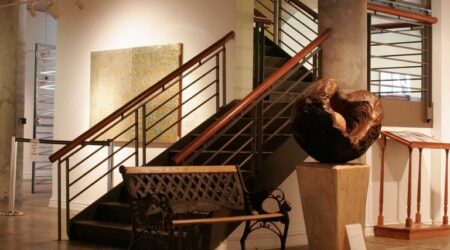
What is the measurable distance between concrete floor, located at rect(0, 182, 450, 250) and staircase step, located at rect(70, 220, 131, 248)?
110 mm

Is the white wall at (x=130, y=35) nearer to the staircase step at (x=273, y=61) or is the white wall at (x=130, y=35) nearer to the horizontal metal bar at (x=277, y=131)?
the staircase step at (x=273, y=61)

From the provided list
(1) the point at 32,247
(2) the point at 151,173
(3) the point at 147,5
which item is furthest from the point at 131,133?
(2) the point at 151,173

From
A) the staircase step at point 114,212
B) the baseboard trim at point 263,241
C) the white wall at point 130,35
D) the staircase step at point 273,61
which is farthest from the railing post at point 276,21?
the staircase step at point 114,212

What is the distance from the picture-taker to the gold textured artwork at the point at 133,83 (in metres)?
8.59

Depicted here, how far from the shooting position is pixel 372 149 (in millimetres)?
8086

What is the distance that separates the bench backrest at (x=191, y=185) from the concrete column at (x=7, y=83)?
5.43 meters

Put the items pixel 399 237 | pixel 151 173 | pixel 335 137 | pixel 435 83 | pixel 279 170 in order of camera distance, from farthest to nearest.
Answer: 1. pixel 435 83
2. pixel 399 237
3. pixel 279 170
4. pixel 151 173
5. pixel 335 137

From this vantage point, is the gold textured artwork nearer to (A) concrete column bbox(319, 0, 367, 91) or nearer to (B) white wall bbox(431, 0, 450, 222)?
(A) concrete column bbox(319, 0, 367, 91)

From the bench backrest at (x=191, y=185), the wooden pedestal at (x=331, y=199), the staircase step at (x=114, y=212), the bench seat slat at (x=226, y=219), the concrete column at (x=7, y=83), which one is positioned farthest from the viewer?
the concrete column at (x=7, y=83)

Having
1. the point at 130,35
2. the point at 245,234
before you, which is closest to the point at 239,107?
the point at 245,234

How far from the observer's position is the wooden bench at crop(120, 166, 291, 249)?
539 centimetres

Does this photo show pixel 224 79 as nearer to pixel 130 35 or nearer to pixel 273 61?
pixel 273 61

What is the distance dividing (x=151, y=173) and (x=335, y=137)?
153cm

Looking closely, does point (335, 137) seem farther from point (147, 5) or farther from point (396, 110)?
point (147, 5)
